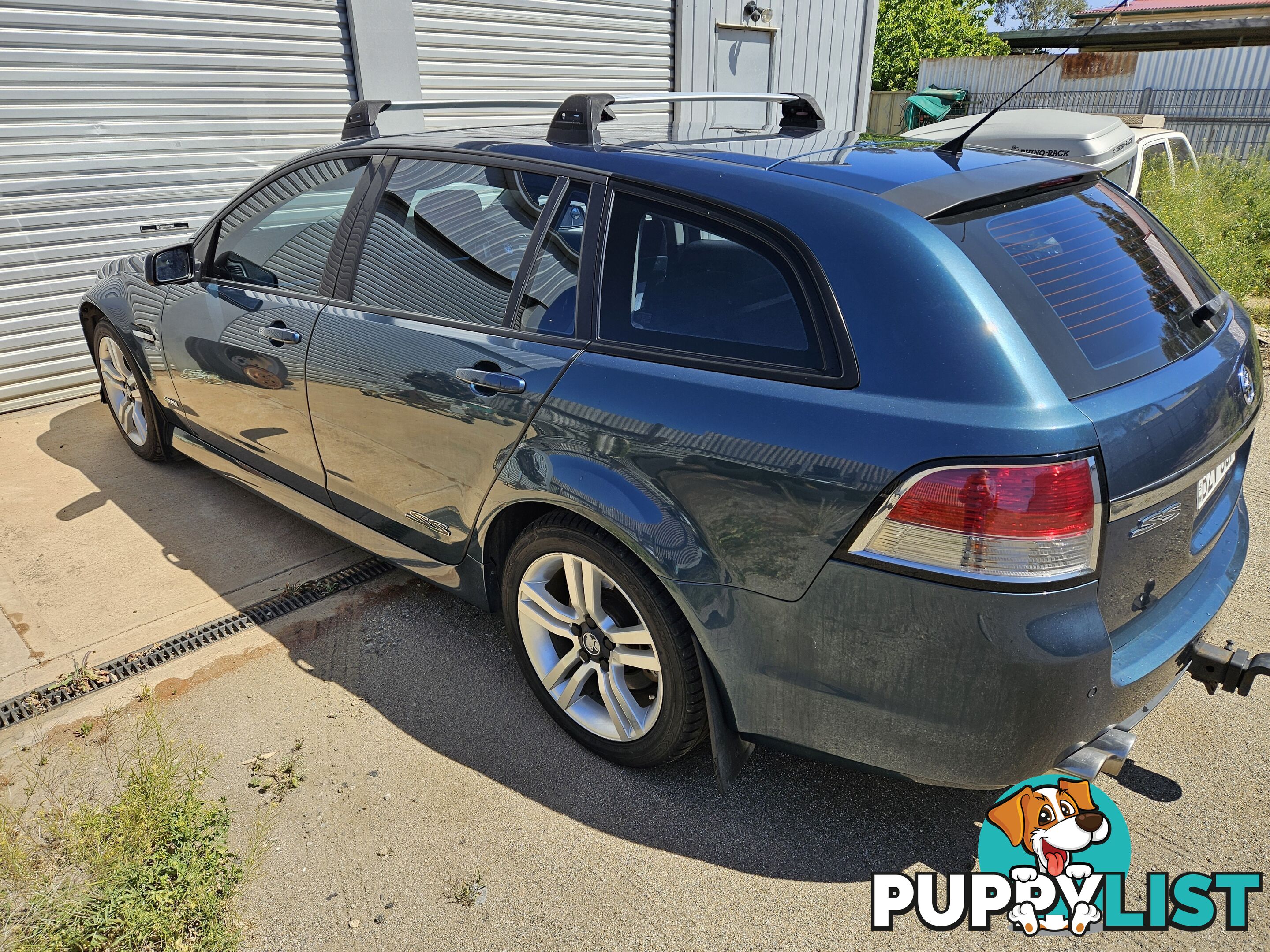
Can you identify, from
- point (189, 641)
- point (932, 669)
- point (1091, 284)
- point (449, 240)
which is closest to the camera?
point (932, 669)

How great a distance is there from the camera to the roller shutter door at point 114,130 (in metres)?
5.62

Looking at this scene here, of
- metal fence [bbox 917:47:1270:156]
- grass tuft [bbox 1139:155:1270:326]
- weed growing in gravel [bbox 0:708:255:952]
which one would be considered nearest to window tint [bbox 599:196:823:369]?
weed growing in gravel [bbox 0:708:255:952]

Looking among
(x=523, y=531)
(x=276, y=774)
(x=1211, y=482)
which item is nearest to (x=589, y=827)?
(x=523, y=531)

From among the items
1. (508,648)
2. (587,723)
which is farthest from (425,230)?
(587,723)

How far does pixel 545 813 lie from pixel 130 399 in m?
3.49

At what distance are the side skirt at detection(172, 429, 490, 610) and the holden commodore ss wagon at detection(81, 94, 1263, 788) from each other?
0.04 m

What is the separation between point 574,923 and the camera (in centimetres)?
217

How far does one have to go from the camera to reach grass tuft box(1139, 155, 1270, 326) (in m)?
7.50

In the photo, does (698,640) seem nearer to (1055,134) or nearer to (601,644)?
(601,644)

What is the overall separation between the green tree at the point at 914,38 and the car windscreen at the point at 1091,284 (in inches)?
1021

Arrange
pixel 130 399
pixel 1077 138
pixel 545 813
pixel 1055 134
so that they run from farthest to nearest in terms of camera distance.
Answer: pixel 1055 134 → pixel 1077 138 → pixel 130 399 → pixel 545 813

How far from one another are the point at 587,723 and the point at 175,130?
5.63 meters

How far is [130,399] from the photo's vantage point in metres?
4.67

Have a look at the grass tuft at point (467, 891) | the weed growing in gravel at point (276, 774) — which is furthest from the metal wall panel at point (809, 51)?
the grass tuft at point (467, 891)
